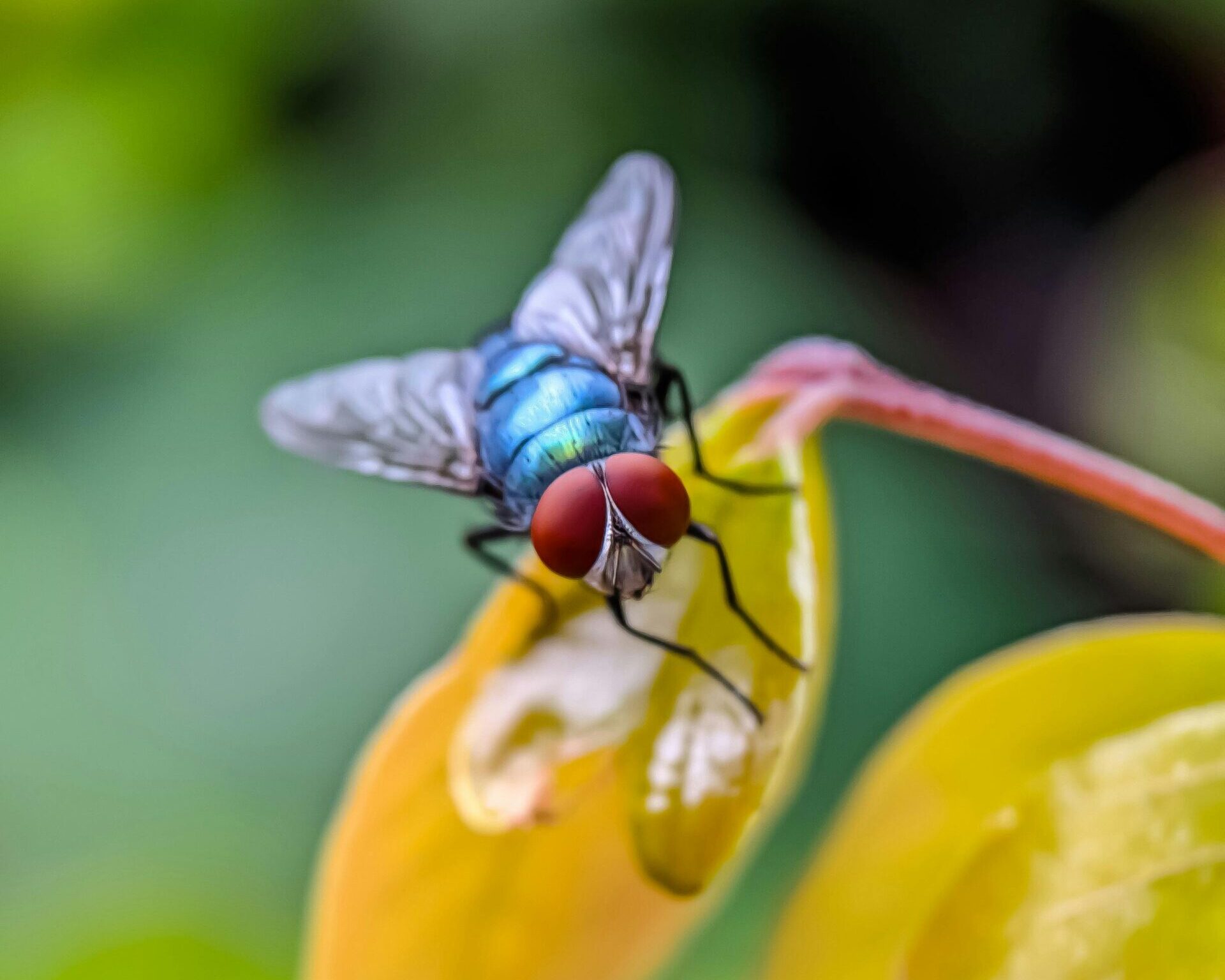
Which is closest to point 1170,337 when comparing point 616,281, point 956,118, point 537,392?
point 956,118

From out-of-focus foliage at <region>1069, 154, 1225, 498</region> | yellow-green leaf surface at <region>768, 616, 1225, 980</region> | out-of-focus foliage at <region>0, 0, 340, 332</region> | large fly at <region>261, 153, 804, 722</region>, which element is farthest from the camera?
out-of-focus foliage at <region>0, 0, 340, 332</region>

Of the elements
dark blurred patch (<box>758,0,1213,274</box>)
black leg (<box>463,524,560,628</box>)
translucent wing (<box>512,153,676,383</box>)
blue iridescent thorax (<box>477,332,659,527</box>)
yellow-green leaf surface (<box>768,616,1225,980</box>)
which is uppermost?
dark blurred patch (<box>758,0,1213,274</box>)

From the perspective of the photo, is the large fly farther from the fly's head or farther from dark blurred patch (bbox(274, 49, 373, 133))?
dark blurred patch (bbox(274, 49, 373, 133))

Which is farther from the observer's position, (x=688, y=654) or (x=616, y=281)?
(x=616, y=281)

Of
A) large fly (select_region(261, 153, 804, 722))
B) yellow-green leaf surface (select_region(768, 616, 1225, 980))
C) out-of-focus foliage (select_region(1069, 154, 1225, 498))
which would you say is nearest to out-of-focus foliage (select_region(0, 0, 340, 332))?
large fly (select_region(261, 153, 804, 722))

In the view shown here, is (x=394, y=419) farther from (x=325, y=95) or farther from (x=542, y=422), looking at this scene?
(x=325, y=95)

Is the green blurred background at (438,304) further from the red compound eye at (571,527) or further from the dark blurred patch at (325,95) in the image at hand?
the red compound eye at (571,527)

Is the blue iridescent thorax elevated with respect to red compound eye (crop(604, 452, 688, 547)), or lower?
elevated

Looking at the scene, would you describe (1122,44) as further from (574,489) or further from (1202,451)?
(574,489)
